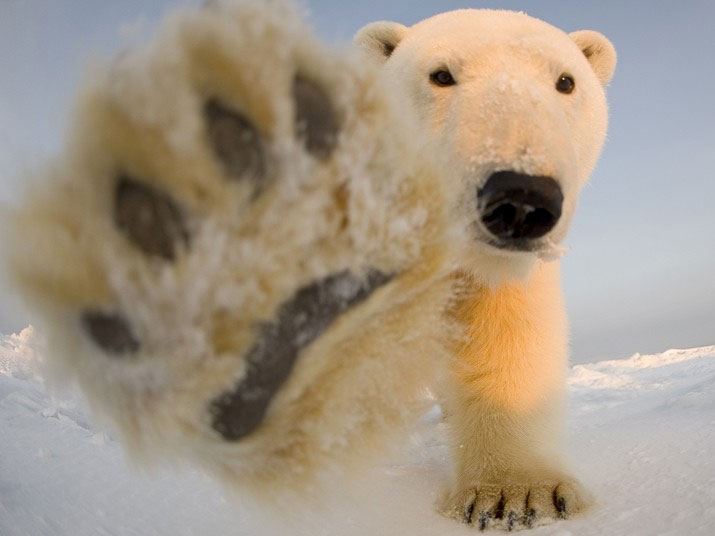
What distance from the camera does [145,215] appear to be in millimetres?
569

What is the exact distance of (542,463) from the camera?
5.38 feet

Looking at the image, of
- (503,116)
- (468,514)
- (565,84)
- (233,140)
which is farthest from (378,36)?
(233,140)

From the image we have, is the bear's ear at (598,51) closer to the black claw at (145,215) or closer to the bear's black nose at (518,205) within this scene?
the bear's black nose at (518,205)

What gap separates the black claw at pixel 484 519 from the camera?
4.74ft

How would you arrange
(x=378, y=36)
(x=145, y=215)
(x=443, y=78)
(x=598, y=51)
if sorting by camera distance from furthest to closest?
(x=598, y=51) < (x=378, y=36) < (x=443, y=78) < (x=145, y=215)

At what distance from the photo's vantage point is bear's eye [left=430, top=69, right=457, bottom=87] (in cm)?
174

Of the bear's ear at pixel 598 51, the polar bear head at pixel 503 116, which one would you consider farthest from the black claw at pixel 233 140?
the bear's ear at pixel 598 51

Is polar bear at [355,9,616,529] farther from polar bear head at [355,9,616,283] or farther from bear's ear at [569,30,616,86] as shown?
bear's ear at [569,30,616,86]

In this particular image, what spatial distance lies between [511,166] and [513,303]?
0.74 m

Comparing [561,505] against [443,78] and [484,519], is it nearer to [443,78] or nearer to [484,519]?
[484,519]

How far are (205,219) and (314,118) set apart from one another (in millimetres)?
164

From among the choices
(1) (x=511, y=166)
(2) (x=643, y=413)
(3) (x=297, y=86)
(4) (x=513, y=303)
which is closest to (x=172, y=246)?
(3) (x=297, y=86)

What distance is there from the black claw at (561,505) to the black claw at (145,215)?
1253 millimetres

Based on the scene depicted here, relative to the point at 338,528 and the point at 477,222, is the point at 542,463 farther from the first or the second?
the point at 477,222
